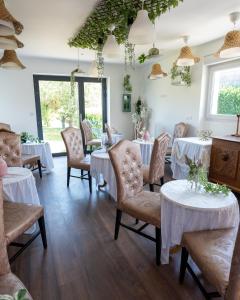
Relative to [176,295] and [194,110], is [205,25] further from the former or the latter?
[176,295]

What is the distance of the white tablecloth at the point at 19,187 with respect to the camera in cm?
212

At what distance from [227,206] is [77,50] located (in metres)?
4.32

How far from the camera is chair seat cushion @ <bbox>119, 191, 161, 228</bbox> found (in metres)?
1.89

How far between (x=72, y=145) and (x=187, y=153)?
81.3 inches

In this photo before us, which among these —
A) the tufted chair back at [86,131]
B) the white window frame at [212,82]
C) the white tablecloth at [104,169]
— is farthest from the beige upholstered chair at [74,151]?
the white window frame at [212,82]

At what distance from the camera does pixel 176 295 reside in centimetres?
162

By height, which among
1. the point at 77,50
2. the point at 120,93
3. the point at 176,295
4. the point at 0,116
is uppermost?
the point at 77,50

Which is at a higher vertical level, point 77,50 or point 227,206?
point 77,50

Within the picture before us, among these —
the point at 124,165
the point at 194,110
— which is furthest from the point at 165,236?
the point at 194,110

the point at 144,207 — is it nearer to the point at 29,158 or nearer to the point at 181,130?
the point at 29,158

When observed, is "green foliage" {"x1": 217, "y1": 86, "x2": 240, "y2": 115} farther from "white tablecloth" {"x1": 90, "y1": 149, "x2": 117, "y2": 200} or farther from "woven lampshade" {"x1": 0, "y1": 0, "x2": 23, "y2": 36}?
"woven lampshade" {"x1": 0, "y1": 0, "x2": 23, "y2": 36}

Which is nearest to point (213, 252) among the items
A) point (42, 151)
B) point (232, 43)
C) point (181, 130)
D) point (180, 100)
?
point (232, 43)

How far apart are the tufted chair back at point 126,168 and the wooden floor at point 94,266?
519 millimetres

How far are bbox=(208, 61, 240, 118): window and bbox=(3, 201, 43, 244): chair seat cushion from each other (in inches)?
147
